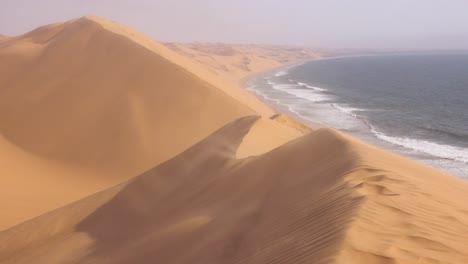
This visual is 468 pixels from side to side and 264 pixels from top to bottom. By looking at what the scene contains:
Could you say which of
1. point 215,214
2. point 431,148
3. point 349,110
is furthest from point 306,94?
point 215,214

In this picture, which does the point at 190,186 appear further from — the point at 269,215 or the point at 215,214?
the point at 269,215

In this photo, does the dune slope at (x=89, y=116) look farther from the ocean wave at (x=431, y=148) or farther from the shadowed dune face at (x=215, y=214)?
the ocean wave at (x=431, y=148)

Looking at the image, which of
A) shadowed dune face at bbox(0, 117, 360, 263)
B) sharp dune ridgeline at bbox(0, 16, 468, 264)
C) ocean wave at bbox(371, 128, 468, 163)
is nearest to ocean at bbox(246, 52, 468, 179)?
ocean wave at bbox(371, 128, 468, 163)

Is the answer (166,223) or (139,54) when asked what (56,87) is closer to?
(139,54)

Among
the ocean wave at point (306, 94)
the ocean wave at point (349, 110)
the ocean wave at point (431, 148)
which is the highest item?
the ocean wave at point (306, 94)

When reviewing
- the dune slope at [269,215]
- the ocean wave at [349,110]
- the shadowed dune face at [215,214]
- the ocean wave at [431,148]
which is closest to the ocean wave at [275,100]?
the ocean wave at [349,110]
